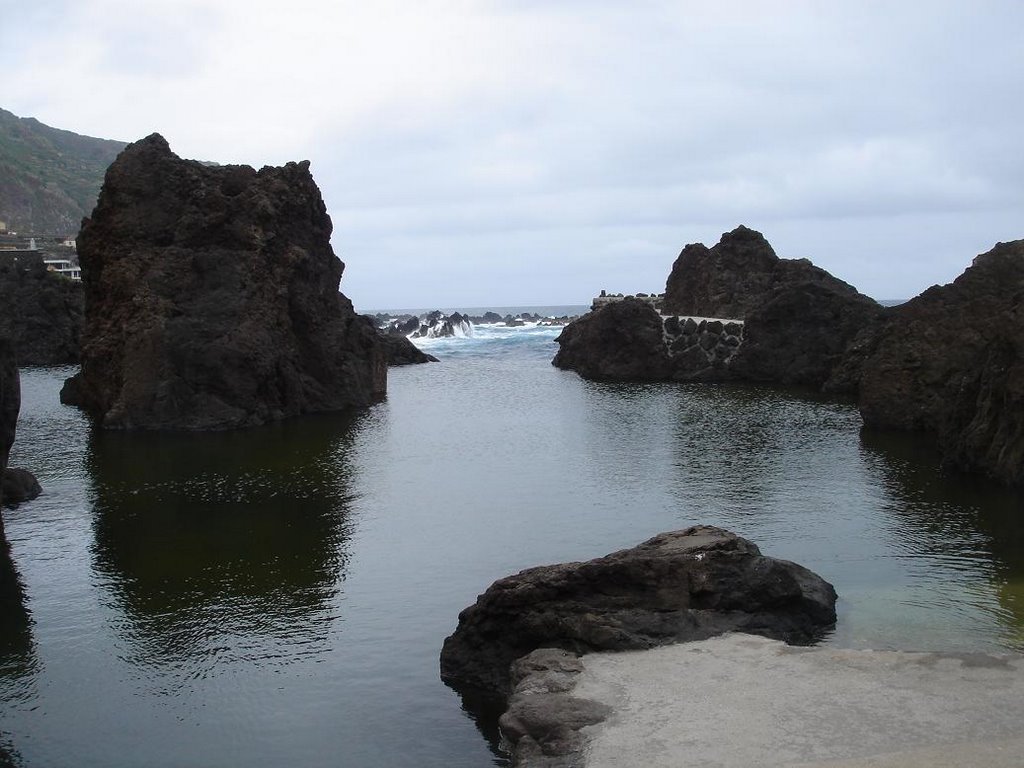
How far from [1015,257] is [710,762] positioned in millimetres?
28965

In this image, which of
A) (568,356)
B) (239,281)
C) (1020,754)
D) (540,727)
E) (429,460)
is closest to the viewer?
(1020,754)

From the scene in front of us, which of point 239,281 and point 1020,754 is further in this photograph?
point 239,281

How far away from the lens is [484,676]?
46.4ft

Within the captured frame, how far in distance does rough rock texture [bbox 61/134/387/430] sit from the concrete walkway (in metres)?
29.3

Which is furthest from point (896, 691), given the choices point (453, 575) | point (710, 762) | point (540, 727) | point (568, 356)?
point (568, 356)

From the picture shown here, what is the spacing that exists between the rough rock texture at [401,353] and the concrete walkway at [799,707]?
66483mm

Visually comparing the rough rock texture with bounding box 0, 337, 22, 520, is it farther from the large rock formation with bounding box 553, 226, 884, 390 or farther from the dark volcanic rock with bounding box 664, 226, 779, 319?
the dark volcanic rock with bounding box 664, 226, 779, 319

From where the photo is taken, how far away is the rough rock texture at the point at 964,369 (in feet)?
85.6

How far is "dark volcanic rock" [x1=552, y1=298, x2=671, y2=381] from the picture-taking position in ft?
208

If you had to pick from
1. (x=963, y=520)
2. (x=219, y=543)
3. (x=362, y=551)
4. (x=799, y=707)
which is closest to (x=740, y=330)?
(x=963, y=520)

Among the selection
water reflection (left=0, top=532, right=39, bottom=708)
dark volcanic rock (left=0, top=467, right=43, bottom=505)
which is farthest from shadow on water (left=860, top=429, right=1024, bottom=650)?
dark volcanic rock (left=0, top=467, right=43, bottom=505)

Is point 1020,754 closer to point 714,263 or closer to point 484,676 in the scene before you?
point 484,676

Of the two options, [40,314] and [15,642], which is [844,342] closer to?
[15,642]

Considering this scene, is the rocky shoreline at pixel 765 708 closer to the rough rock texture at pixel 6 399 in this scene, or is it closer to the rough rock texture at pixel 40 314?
the rough rock texture at pixel 6 399
